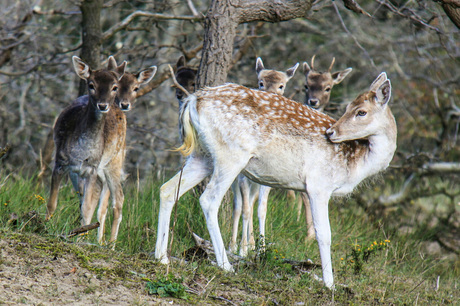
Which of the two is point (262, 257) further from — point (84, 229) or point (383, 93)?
point (383, 93)

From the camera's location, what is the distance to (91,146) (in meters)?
6.92

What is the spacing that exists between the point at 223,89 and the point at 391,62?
9.07 meters

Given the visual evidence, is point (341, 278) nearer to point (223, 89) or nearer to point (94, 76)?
point (223, 89)

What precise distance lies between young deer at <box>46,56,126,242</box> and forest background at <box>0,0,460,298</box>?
2.80 feet

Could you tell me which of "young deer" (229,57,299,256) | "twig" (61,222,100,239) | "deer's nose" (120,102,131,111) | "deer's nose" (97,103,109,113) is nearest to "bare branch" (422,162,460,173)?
"young deer" (229,57,299,256)

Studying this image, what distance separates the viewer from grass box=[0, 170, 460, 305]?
186 inches

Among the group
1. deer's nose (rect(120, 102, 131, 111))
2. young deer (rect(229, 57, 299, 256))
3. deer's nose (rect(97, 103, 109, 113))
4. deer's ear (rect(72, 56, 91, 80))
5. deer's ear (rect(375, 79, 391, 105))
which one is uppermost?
deer's ear (rect(375, 79, 391, 105))

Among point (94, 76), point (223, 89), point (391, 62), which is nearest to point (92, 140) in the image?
point (94, 76)

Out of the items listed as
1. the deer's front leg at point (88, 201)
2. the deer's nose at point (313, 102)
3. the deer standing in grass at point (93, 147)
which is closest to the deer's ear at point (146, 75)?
the deer standing in grass at point (93, 147)

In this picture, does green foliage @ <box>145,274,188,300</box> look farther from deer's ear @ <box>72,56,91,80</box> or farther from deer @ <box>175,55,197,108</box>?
deer @ <box>175,55,197,108</box>

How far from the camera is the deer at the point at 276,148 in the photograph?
5.45m

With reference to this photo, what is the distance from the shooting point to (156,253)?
541 cm

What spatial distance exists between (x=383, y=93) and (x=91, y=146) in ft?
11.0

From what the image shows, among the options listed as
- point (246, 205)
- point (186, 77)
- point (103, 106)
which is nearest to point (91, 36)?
point (186, 77)
